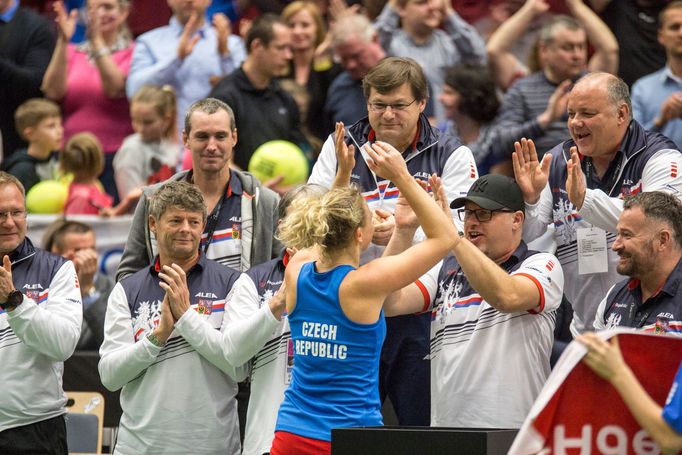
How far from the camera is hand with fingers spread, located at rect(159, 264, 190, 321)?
6328 mm

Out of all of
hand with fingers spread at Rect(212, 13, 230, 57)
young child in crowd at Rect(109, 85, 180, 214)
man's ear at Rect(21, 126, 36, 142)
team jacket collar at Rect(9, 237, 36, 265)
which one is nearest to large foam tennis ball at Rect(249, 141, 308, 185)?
young child in crowd at Rect(109, 85, 180, 214)

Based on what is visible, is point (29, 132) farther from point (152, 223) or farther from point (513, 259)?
point (513, 259)

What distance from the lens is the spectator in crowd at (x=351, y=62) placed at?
991 cm

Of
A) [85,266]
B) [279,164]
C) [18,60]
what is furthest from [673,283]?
[18,60]

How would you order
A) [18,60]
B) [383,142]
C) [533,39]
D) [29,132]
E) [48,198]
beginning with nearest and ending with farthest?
[383,142] → [48,198] → [533,39] → [29,132] → [18,60]

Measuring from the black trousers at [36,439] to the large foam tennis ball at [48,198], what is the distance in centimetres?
337

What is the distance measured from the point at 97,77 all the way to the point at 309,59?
190 centimetres

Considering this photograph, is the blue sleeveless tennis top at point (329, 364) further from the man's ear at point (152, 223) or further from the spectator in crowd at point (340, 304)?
the man's ear at point (152, 223)

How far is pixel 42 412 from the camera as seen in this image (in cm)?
678

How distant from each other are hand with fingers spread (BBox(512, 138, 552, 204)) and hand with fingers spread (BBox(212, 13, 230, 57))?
440 cm

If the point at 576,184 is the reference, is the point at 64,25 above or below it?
above

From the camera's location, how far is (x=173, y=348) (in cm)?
650

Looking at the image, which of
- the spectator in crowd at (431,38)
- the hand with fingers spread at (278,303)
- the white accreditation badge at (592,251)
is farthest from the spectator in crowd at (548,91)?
the hand with fingers spread at (278,303)

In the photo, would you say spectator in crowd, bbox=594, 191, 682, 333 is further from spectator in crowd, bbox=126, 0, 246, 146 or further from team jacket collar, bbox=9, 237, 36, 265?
spectator in crowd, bbox=126, 0, 246, 146
